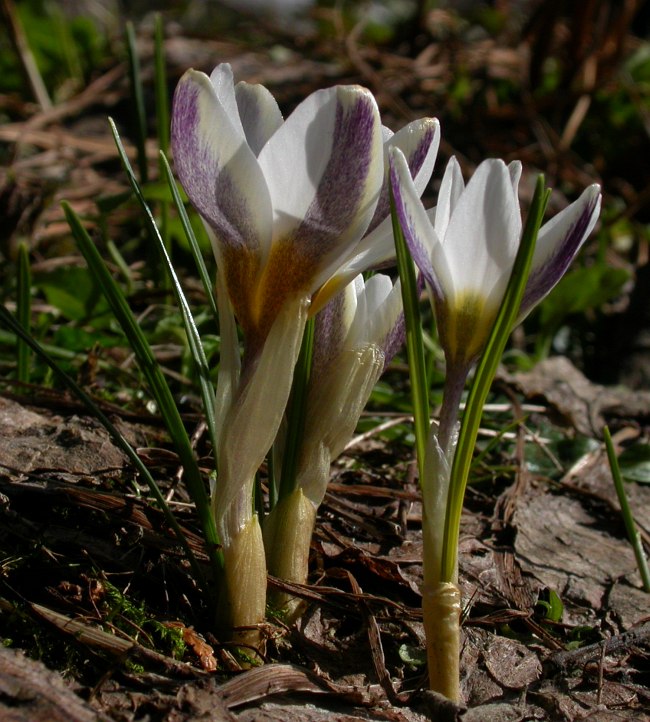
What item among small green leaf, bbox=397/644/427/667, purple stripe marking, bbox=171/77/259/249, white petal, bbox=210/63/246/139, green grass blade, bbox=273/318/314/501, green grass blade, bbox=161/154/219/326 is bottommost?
small green leaf, bbox=397/644/427/667

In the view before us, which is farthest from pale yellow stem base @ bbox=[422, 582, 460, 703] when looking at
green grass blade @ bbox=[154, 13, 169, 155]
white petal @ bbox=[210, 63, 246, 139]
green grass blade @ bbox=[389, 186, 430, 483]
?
green grass blade @ bbox=[154, 13, 169, 155]

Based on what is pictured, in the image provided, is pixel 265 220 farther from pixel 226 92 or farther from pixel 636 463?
pixel 636 463

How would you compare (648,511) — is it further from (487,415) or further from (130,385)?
(130,385)

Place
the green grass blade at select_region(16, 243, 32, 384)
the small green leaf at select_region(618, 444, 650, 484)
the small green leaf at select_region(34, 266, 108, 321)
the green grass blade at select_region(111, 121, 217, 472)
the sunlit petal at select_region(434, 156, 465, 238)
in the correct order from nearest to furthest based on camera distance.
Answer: the sunlit petal at select_region(434, 156, 465, 238) < the green grass blade at select_region(111, 121, 217, 472) < the green grass blade at select_region(16, 243, 32, 384) < the small green leaf at select_region(618, 444, 650, 484) < the small green leaf at select_region(34, 266, 108, 321)

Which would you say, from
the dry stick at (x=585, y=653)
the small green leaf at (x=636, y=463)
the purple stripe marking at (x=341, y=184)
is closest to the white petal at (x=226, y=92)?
the purple stripe marking at (x=341, y=184)

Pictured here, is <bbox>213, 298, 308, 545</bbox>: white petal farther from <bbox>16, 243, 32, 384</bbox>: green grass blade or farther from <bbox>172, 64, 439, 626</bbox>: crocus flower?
<bbox>16, 243, 32, 384</bbox>: green grass blade

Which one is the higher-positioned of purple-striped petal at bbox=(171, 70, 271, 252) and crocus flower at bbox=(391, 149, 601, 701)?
purple-striped petal at bbox=(171, 70, 271, 252)

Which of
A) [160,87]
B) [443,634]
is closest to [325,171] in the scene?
[443,634]
